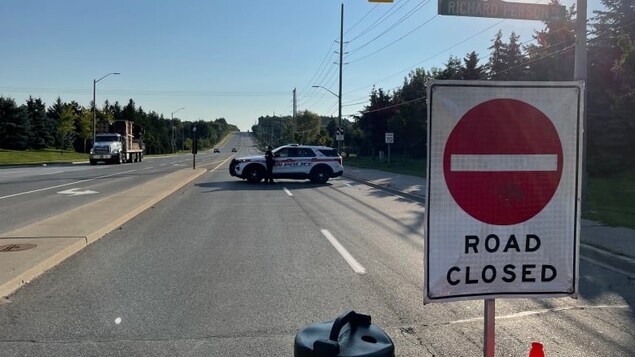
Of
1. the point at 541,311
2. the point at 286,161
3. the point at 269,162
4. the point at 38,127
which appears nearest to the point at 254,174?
the point at 269,162

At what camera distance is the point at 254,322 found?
539 cm

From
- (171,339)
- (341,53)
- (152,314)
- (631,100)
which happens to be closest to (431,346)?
(171,339)

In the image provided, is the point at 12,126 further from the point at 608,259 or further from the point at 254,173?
the point at 608,259

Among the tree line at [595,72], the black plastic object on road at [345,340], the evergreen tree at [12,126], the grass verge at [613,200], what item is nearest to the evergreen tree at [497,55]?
the tree line at [595,72]

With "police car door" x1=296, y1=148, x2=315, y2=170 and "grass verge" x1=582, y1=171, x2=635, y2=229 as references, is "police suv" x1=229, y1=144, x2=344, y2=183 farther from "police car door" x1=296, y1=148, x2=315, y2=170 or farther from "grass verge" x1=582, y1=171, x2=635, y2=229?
"grass verge" x1=582, y1=171, x2=635, y2=229

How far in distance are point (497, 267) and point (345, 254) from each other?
645cm

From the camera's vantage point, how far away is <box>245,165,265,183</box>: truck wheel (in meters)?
26.0

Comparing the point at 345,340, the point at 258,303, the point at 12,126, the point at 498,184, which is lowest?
the point at 258,303

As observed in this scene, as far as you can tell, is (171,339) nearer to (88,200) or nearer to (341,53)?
(88,200)

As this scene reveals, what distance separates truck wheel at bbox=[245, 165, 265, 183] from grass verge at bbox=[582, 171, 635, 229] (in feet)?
45.1

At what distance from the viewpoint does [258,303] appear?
19.9ft

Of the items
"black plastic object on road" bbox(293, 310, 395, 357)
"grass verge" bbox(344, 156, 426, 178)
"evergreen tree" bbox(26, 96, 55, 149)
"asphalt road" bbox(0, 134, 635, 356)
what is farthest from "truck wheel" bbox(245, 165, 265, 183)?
"evergreen tree" bbox(26, 96, 55, 149)

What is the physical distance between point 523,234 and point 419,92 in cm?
4848

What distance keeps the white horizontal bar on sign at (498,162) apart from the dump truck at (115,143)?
49671mm
